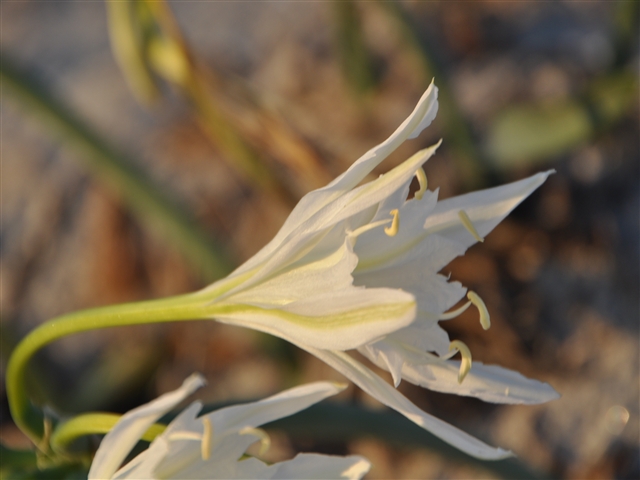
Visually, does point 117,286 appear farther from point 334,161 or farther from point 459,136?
point 459,136

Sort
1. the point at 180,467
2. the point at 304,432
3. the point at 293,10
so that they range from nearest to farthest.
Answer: the point at 180,467 < the point at 304,432 < the point at 293,10

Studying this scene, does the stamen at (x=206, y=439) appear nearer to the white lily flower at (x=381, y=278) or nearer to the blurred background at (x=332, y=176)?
the white lily flower at (x=381, y=278)

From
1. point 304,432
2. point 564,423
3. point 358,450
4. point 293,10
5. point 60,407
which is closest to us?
point 304,432

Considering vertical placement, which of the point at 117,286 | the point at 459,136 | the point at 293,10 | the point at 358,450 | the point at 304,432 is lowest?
the point at 358,450

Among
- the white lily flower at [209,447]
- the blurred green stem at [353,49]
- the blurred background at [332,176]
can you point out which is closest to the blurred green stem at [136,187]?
the blurred background at [332,176]

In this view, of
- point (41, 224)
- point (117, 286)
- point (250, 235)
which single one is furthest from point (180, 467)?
point (41, 224)

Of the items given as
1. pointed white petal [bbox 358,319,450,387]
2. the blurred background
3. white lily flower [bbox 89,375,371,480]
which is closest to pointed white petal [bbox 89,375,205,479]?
white lily flower [bbox 89,375,371,480]

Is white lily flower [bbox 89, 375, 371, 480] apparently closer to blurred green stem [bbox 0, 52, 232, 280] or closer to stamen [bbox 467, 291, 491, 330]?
stamen [bbox 467, 291, 491, 330]
